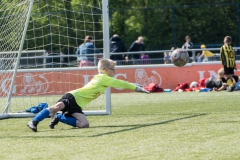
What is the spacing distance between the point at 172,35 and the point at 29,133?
22069 mm

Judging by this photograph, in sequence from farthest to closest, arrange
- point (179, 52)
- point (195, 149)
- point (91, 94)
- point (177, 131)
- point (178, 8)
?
point (178, 8) < point (179, 52) < point (91, 94) < point (177, 131) < point (195, 149)

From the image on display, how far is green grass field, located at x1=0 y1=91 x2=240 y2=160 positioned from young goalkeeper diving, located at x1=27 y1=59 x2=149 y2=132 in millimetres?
170

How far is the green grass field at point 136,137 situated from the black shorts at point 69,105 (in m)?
0.25

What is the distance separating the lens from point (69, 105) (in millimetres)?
9133

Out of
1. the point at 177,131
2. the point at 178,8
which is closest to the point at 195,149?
the point at 177,131

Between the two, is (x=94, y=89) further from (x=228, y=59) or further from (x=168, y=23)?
(x=168, y=23)

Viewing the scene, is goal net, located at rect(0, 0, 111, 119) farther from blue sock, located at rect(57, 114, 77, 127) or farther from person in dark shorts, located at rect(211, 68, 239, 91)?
person in dark shorts, located at rect(211, 68, 239, 91)

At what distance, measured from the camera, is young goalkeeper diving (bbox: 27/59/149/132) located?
9.06 meters

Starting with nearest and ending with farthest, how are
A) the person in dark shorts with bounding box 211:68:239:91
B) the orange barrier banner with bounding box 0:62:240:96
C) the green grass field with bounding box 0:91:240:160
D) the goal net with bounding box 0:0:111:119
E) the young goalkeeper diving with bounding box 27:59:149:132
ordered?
the green grass field with bounding box 0:91:240:160 → the young goalkeeper diving with bounding box 27:59:149:132 → the goal net with bounding box 0:0:111:119 → the person in dark shorts with bounding box 211:68:239:91 → the orange barrier banner with bounding box 0:62:240:96

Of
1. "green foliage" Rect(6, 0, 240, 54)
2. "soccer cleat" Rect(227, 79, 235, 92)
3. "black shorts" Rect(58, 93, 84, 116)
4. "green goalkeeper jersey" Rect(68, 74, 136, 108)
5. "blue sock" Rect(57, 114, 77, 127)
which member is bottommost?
"soccer cleat" Rect(227, 79, 235, 92)

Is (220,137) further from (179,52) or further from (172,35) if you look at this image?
(172,35)

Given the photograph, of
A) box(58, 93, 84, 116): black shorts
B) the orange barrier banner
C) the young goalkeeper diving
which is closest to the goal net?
the orange barrier banner

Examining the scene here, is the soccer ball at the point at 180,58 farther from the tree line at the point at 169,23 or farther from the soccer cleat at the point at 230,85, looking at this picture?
the tree line at the point at 169,23

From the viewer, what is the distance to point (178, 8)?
97.9 feet
